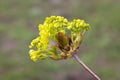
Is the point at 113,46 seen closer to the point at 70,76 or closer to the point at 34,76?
the point at 70,76

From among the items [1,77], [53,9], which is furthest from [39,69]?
[53,9]

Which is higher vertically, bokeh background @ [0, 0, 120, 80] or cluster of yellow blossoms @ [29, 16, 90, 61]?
cluster of yellow blossoms @ [29, 16, 90, 61]

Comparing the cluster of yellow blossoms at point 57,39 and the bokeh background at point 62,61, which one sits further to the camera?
the bokeh background at point 62,61

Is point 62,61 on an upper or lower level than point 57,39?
lower

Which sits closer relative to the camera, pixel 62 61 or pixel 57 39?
pixel 57 39

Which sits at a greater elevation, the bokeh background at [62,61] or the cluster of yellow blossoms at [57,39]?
the cluster of yellow blossoms at [57,39]
